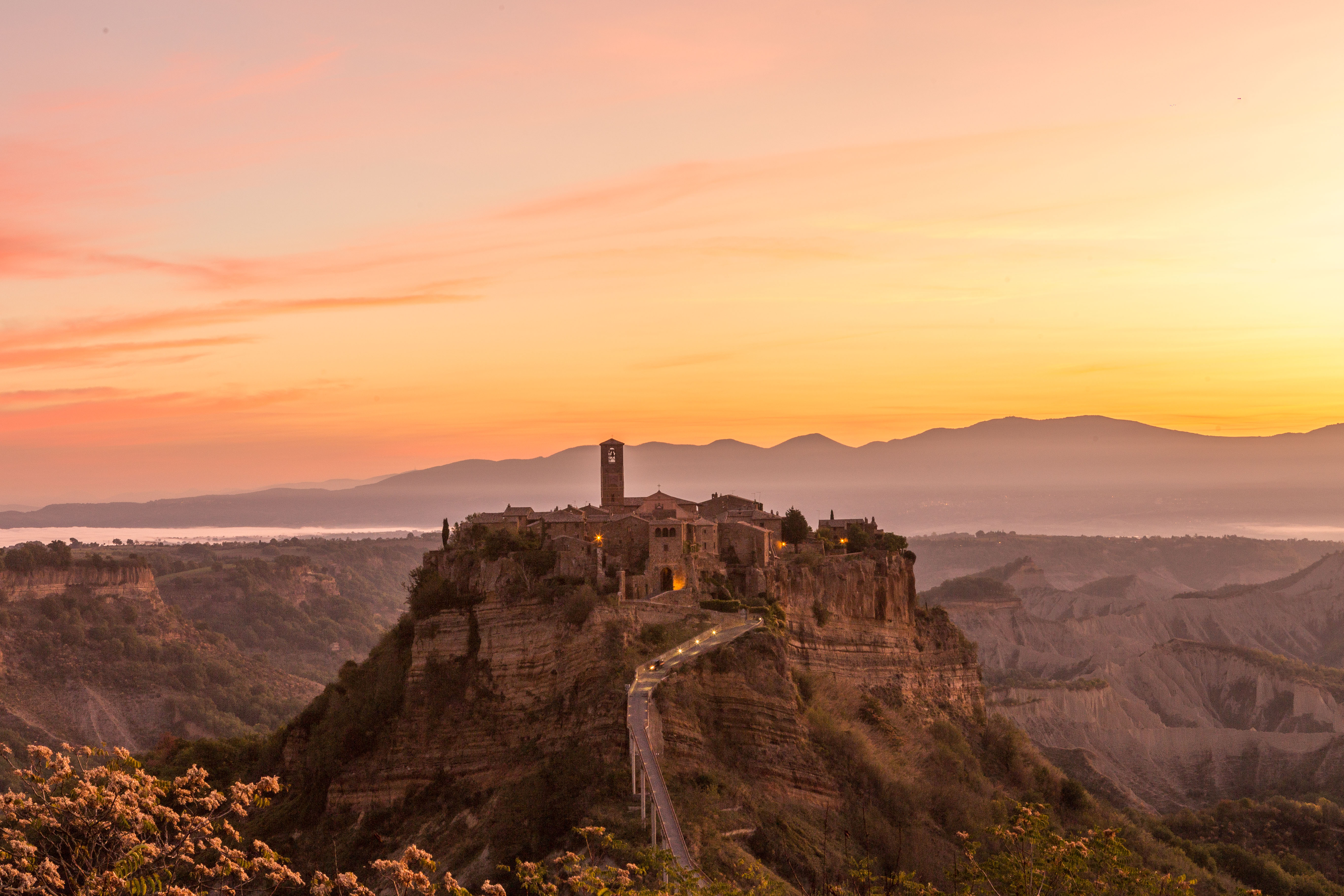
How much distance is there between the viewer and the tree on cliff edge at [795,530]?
2928 inches

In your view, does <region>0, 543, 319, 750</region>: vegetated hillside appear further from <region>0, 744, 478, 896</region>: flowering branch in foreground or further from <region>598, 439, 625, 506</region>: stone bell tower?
<region>0, 744, 478, 896</region>: flowering branch in foreground

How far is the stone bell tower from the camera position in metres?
72.7

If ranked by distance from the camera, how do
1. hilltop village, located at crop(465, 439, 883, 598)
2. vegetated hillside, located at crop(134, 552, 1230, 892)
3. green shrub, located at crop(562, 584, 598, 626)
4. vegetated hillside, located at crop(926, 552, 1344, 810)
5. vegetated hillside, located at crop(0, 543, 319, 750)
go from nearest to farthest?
vegetated hillside, located at crop(134, 552, 1230, 892), green shrub, located at crop(562, 584, 598, 626), hilltop village, located at crop(465, 439, 883, 598), vegetated hillside, located at crop(926, 552, 1344, 810), vegetated hillside, located at crop(0, 543, 319, 750)

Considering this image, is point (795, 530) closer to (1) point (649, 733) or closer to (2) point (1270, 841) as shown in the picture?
(1) point (649, 733)

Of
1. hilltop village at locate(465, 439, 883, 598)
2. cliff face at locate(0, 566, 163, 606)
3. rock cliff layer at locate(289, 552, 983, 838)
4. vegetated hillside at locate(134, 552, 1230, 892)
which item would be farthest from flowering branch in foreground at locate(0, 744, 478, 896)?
cliff face at locate(0, 566, 163, 606)

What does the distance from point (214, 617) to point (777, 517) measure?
148972 millimetres

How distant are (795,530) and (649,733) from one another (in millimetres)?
31045

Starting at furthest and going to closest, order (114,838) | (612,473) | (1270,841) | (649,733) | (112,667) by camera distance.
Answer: (112,667) → (1270,841) → (612,473) → (649,733) → (114,838)

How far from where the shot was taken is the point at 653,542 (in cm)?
6044

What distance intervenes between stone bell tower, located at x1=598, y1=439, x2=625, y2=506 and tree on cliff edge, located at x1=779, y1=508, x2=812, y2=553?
984cm

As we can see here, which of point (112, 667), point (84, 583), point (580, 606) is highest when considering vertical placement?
point (580, 606)

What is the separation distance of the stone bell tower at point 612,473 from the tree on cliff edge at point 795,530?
9.84 m

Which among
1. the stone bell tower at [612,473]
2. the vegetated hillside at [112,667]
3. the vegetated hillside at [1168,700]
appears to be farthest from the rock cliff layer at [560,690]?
the vegetated hillside at [112,667]

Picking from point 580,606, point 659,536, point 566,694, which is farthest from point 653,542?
point 566,694
